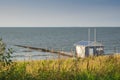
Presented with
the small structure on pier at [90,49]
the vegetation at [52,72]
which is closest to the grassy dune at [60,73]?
the vegetation at [52,72]

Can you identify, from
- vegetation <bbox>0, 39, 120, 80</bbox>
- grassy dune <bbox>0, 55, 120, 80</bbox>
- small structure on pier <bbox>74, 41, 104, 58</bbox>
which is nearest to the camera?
vegetation <bbox>0, 39, 120, 80</bbox>

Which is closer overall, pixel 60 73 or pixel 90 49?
pixel 60 73

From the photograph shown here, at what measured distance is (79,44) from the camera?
43.2 meters

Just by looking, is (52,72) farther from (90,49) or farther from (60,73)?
(90,49)

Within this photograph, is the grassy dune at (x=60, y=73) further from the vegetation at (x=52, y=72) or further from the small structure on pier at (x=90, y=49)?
the small structure on pier at (x=90, y=49)

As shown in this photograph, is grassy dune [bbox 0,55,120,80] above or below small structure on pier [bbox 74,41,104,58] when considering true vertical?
above

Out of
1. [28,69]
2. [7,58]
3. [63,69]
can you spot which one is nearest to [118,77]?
[63,69]

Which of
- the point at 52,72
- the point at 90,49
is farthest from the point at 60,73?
the point at 90,49

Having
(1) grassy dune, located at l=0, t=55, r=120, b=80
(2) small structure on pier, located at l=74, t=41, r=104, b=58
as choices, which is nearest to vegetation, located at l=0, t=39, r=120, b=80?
(1) grassy dune, located at l=0, t=55, r=120, b=80

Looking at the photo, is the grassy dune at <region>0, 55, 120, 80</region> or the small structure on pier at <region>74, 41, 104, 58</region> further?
the small structure on pier at <region>74, 41, 104, 58</region>

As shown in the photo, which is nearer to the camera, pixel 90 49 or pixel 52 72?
pixel 52 72

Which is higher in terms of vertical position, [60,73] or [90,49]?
[60,73]

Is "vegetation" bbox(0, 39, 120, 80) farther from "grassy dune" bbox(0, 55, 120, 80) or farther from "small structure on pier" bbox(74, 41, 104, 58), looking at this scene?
"small structure on pier" bbox(74, 41, 104, 58)

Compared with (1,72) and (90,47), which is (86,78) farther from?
(90,47)
